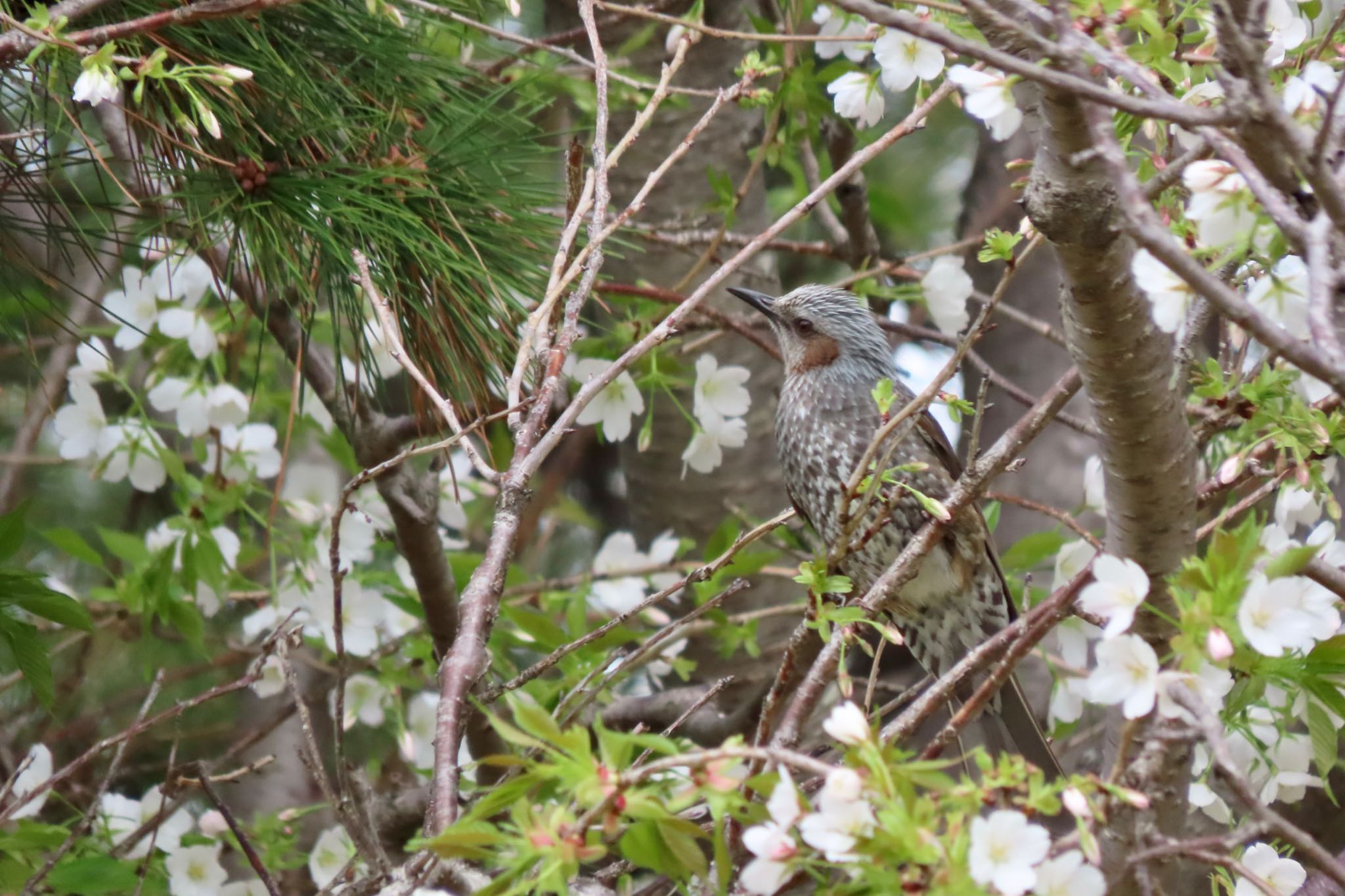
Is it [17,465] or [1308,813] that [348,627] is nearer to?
[17,465]

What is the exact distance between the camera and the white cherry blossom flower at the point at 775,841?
42.7 inches

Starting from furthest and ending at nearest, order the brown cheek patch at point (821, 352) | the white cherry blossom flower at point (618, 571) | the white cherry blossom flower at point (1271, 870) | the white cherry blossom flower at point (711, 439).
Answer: the brown cheek patch at point (821, 352) < the white cherry blossom flower at point (618, 571) < the white cherry blossom flower at point (711, 439) < the white cherry blossom flower at point (1271, 870)

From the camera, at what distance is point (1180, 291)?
3.81 ft

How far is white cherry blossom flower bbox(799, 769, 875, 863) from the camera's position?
1.03m

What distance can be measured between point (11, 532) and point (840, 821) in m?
1.43

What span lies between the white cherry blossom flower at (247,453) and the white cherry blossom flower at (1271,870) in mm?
1894

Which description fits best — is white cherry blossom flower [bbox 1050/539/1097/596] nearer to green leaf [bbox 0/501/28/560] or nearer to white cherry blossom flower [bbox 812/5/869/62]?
white cherry blossom flower [bbox 812/5/869/62]

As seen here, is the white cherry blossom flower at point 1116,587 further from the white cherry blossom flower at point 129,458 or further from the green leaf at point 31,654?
the white cherry blossom flower at point 129,458

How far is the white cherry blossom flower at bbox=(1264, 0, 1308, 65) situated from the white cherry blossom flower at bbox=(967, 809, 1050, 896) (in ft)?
3.50

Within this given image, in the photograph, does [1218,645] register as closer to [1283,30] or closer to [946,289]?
[1283,30]

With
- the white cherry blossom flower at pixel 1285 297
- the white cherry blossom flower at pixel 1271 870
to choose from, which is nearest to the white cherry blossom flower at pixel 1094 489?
the white cherry blossom flower at pixel 1271 870

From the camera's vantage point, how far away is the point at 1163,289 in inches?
45.8

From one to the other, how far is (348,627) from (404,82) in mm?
1141


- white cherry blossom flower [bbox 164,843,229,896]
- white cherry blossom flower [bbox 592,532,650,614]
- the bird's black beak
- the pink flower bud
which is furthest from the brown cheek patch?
the pink flower bud
